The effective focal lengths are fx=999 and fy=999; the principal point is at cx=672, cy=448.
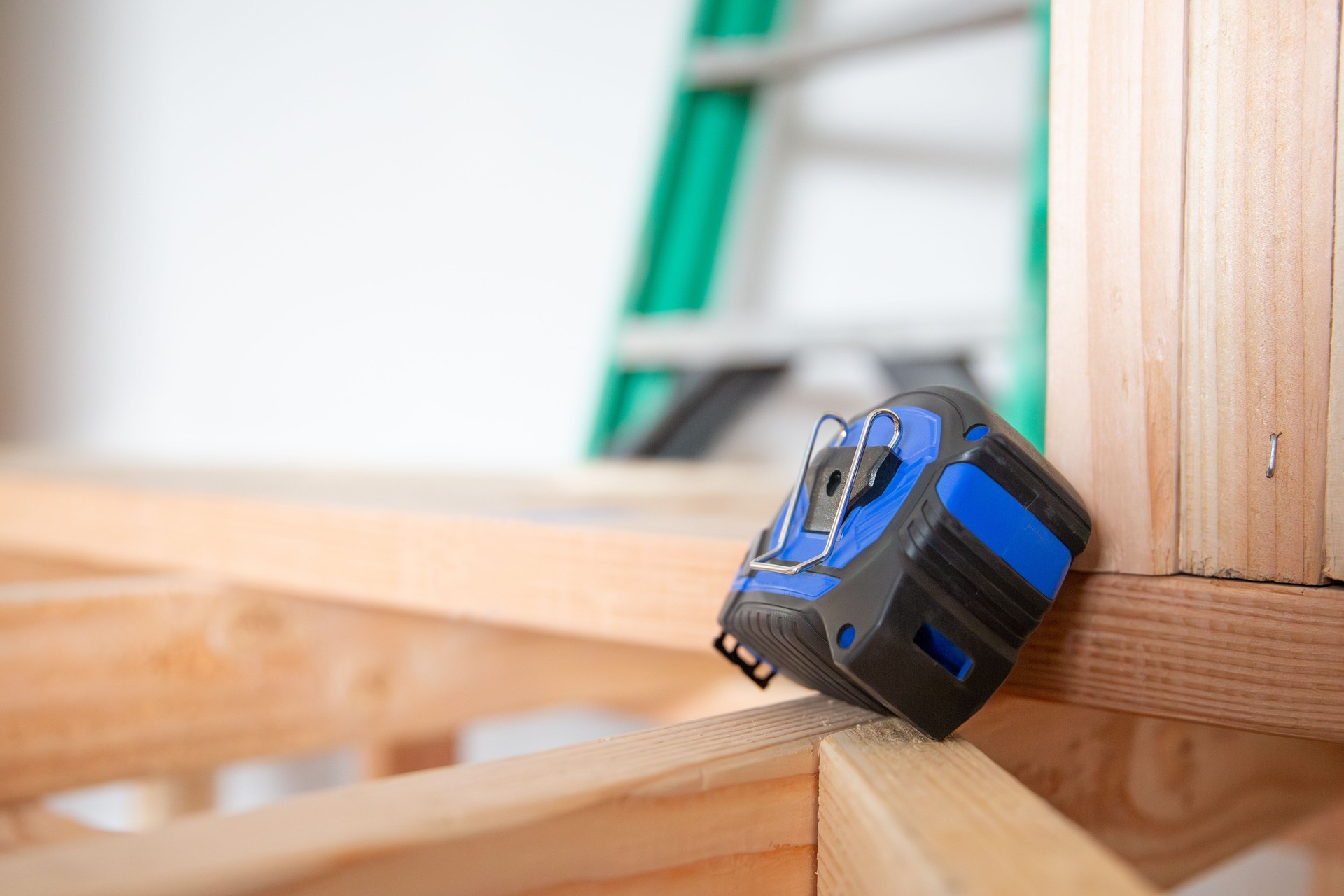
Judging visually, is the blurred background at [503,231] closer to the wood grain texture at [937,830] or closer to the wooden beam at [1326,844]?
the wooden beam at [1326,844]

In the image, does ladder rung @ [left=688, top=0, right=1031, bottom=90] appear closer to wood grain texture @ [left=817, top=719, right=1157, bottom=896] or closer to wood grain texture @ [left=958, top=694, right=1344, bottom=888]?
wood grain texture @ [left=958, top=694, right=1344, bottom=888]

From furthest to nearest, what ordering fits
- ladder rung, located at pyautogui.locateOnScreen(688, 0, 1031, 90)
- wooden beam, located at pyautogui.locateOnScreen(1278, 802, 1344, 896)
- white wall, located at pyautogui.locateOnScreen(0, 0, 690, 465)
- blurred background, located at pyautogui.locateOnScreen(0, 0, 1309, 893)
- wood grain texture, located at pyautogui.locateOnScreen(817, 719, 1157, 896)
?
1. white wall, located at pyautogui.locateOnScreen(0, 0, 690, 465)
2. blurred background, located at pyautogui.locateOnScreen(0, 0, 1309, 893)
3. ladder rung, located at pyautogui.locateOnScreen(688, 0, 1031, 90)
4. wooden beam, located at pyautogui.locateOnScreen(1278, 802, 1344, 896)
5. wood grain texture, located at pyautogui.locateOnScreen(817, 719, 1157, 896)

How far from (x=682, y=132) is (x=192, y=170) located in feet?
4.52

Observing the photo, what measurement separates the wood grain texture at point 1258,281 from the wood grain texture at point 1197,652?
0.01 metres

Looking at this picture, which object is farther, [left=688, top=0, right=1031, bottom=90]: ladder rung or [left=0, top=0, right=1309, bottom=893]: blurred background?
[left=0, top=0, right=1309, bottom=893]: blurred background

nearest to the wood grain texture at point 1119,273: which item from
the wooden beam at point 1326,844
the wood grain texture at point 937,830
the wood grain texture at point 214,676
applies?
the wood grain texture at point 937,830

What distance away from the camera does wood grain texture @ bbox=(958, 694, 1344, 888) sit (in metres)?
0.44

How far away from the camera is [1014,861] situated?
0.22 m

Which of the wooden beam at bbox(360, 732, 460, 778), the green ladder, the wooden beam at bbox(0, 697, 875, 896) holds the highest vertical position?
the green ladder

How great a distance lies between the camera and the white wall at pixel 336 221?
1621 millimetres

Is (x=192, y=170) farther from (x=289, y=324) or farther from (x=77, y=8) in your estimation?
(x=77, y=8)

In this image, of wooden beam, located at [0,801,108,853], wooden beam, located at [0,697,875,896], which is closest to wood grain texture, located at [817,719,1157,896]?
wooden beam, located at [0,697,875,896]

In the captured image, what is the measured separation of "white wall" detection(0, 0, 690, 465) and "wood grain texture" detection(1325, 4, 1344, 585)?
1045 mm

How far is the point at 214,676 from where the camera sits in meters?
0.66
